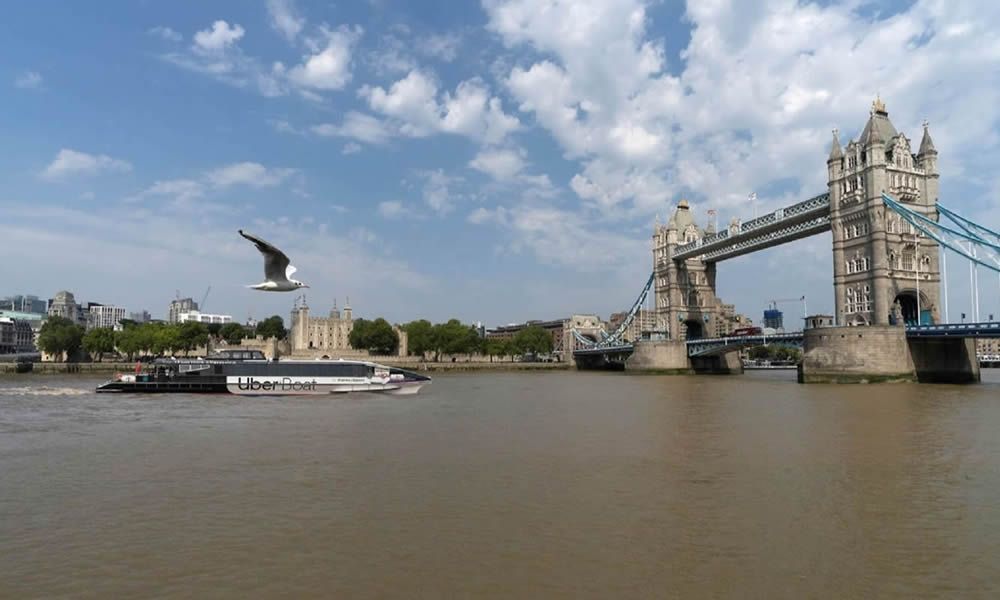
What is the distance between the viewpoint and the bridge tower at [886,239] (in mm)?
47750

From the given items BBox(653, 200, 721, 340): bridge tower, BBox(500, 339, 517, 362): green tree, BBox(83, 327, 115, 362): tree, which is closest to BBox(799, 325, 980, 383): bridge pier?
BBox(653, 200, 721, 340): bridge tower

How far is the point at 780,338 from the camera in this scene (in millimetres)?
55062

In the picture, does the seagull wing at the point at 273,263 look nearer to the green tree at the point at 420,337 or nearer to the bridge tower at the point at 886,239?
the bridge tower at the point at 886,239

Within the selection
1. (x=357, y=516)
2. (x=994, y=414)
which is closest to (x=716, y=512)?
(x=357, y=516)

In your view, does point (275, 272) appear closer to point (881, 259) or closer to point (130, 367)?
point (881, 259)

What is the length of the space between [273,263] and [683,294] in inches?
2806

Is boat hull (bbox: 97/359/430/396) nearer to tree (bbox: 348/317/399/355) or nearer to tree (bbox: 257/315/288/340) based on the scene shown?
tree (bbox: 348/317/399/355)

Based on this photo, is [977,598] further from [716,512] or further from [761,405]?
[761,405]

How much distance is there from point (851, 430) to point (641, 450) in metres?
7.53

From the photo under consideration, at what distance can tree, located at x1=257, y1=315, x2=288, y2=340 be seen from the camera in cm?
12206

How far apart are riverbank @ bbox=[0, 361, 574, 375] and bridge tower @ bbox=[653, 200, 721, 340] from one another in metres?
19.9

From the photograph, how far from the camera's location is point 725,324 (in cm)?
12231

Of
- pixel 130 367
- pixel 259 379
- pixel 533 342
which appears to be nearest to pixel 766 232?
pixel 259 379

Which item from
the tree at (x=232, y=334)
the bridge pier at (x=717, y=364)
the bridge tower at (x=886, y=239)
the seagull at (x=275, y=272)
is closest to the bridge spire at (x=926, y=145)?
the bridge tower at (x=886, y=239)
